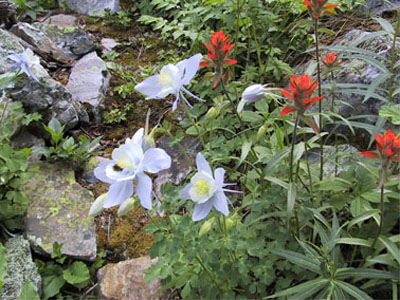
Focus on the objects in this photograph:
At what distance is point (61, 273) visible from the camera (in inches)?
86.0

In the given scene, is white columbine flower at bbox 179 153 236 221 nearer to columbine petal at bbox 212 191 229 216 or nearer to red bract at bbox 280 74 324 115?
columbine petal at bbox 212 191 229 216

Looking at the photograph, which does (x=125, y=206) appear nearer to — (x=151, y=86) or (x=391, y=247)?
(x=151, y=86)

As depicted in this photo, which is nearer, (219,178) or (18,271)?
(219,178)

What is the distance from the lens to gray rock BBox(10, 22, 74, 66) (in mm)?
3480

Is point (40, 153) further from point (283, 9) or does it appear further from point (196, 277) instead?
point (283, 9)

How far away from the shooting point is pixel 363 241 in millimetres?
1425

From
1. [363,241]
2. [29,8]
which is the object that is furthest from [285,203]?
[29,8]

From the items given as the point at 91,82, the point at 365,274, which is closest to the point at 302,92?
the point at 365,274

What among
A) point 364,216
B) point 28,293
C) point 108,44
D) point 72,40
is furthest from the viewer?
point 108,44

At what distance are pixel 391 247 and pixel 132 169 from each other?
0.86m

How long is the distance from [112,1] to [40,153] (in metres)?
2.21

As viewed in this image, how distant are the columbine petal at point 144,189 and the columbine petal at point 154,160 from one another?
0.03 meters

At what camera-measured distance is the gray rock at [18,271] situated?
6.65 ft

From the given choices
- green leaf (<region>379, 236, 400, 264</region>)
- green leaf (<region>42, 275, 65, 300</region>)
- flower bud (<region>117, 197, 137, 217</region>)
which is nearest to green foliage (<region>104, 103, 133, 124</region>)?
green leaf (<region>42, 275, 65, 300</region>)
